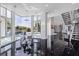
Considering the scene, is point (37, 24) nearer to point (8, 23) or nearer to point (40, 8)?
point (40, 8)

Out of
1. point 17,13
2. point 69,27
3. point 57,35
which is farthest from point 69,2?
point 17,13

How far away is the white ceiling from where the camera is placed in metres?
2.09

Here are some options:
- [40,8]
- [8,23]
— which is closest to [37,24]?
[40,8]

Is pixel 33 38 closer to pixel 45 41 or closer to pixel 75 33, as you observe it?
pixel 45 41

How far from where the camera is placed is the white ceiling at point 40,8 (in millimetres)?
2086

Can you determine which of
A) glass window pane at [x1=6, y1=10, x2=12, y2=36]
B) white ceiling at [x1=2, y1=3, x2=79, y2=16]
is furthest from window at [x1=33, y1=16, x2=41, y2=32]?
glass window pane at [x1=6, y1=10, x2=12, y2=36]

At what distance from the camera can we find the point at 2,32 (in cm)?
214

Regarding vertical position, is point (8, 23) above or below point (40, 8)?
below

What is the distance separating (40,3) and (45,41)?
2.21 feet

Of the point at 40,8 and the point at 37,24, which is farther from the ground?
the point at 40,8

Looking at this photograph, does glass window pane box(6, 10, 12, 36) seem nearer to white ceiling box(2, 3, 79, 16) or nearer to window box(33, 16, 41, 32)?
white ceiling box(2, 3, 79, 16)

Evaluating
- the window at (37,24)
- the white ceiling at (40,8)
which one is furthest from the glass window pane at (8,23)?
the window at (37,24)

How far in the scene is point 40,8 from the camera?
216cm

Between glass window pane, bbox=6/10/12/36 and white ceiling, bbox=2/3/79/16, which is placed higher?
white ceiling, bbox=2/3/79/16
